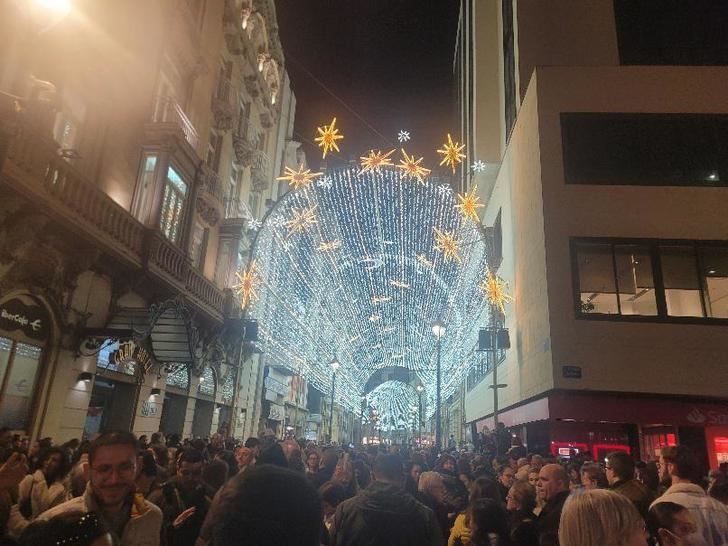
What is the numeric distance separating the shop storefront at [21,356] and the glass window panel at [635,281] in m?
15.6

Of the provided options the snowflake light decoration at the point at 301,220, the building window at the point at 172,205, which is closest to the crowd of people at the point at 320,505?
the building window at the point at 172,205

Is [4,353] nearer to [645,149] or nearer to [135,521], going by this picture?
[135,521]

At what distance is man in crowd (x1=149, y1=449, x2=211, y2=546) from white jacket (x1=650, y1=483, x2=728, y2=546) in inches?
159

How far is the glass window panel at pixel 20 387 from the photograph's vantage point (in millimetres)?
11984

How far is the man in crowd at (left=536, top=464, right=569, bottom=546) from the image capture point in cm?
454

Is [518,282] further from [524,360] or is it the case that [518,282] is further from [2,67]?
[2,67]

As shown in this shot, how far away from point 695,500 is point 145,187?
17533mm

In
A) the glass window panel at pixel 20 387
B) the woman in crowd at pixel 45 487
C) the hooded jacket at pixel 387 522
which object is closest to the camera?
the hooded jacket at pixel 387 522

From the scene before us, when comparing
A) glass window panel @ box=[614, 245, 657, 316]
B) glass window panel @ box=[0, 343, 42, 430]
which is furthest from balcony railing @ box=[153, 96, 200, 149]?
glass window panel @ box=[614, 245, 657, 316]

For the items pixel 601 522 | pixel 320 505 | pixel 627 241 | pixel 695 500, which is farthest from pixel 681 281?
pixel 320 505

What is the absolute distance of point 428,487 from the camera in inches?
262

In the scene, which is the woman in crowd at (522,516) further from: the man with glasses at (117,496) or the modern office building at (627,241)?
the modern office building at (627,241)

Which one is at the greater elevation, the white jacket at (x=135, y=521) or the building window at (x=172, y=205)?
the building window at (x=172, y=205)

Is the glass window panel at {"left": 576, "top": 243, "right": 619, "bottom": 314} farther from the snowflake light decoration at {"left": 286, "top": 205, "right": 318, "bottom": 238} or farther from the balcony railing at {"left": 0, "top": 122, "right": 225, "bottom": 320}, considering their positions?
the balcony railing at {"left": 0, "top": 122, "right": 225, "bottom": 320}
